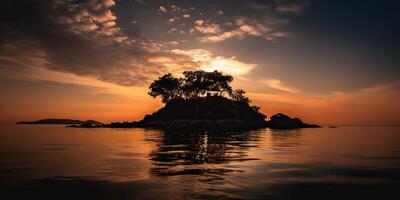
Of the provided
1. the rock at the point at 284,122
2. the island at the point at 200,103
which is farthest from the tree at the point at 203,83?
the rock at the point at 284,122

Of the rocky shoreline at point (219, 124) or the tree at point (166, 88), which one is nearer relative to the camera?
the rocky shoreline at point (219, 124)

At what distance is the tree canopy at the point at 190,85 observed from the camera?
5945 inches

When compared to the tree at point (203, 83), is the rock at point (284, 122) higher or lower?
lower

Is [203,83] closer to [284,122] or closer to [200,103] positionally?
[200,103]

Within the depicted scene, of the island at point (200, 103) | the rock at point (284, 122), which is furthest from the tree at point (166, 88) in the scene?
the rock at point (284, 122)

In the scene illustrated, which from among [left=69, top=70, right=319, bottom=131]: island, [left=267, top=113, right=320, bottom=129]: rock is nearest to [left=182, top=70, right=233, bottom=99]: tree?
[left=69, top=70, right=319, bottom=131]: island

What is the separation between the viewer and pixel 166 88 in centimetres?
15275

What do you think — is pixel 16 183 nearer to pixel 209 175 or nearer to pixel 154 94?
pixel 209 175

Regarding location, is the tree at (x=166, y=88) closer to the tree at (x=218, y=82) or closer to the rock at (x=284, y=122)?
the tree at (x=218, y=82)

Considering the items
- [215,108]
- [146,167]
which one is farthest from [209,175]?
[215,108]

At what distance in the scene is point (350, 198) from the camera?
11000 millimetres

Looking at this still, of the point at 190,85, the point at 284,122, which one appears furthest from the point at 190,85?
the point at 284,122

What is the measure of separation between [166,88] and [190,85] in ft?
39.7

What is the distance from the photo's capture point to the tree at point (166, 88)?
151250 millimetres
